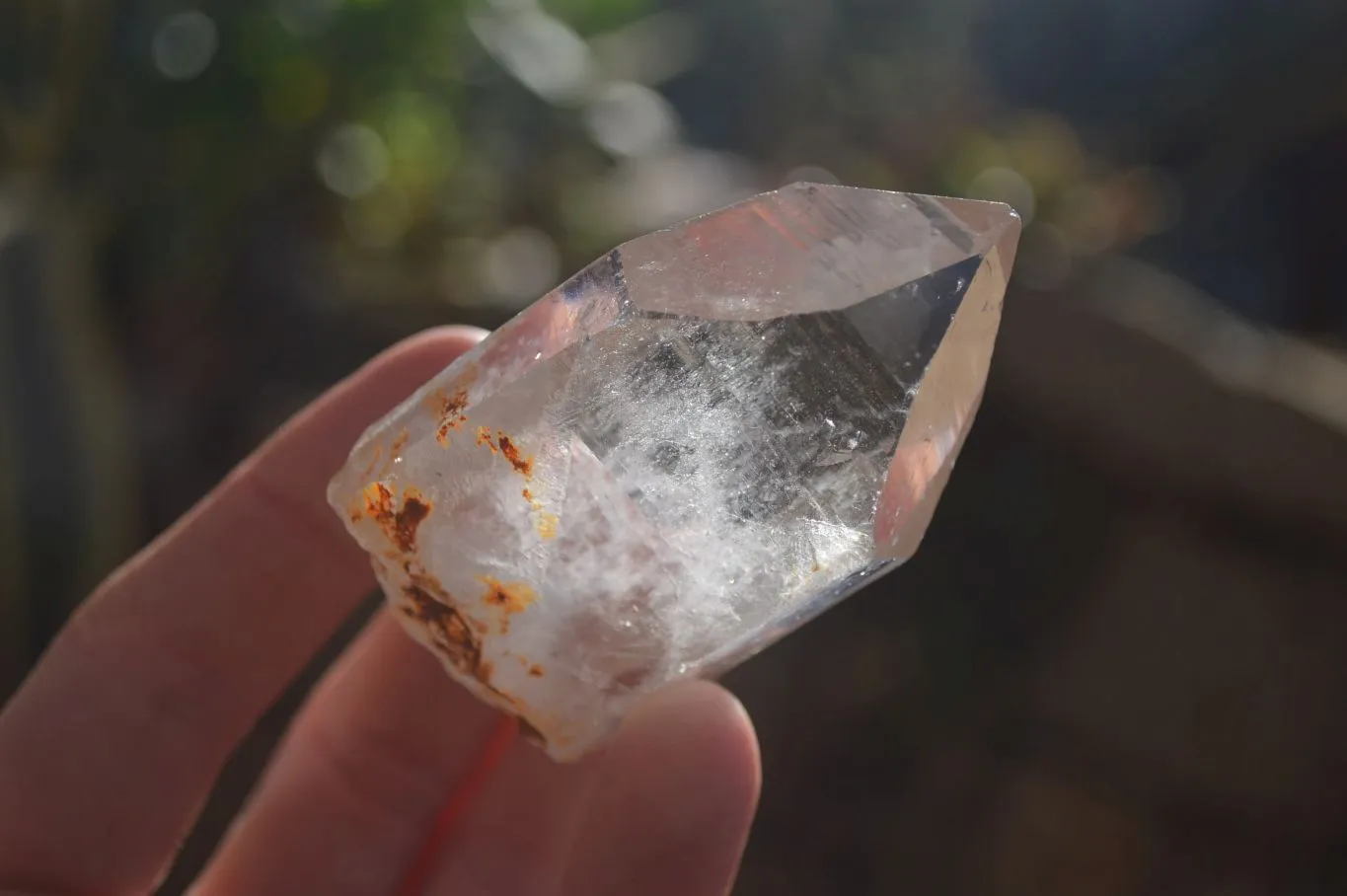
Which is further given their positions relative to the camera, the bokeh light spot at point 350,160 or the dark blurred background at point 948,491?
the bokeh light spot at point 350,160

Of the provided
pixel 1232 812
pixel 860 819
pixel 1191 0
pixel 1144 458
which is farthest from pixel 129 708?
pixel 1191 0

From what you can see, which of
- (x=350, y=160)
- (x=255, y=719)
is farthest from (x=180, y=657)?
(x=350, y=160)

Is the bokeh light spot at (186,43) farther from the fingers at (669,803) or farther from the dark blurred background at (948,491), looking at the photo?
the fingers at (669,803)

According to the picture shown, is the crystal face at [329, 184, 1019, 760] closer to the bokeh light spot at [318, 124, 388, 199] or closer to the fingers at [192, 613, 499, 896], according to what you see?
the fingers at [192, 613, 499, 896]

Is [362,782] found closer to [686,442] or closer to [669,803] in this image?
[669,803]

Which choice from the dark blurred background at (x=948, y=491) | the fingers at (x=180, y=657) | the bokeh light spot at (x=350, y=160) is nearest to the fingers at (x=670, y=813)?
the fingers at (x=180, y=657)

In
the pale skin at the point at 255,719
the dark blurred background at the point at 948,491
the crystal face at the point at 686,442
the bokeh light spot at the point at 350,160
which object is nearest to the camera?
the crystal face at the point at 686,442

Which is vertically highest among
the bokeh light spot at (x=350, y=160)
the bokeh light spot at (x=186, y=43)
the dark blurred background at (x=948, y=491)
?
the bokeh light spot at (x=186, y=43)

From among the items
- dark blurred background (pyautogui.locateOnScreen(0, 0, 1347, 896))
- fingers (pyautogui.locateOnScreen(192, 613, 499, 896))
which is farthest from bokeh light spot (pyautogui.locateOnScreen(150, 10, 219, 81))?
fingers (pyautogui.locateOnScreen(192, 613, 499, 896))
